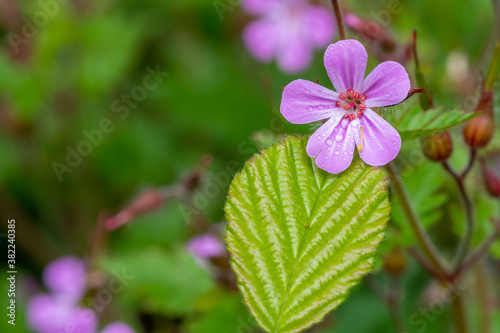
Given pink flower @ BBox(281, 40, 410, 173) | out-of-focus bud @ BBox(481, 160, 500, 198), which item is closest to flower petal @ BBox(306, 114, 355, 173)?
pink flower @ BBox(281, 40, 410, 173)

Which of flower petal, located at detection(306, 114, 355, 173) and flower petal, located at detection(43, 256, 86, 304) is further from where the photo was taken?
→ flower petal, located at detection(43, 256, 86, 304)

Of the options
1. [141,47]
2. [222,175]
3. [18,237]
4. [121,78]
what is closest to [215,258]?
[222,175]

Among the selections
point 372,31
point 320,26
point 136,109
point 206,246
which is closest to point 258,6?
point 320,26

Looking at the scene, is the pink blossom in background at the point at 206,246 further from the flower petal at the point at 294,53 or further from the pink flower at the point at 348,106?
the flower petal at the point at 294,53

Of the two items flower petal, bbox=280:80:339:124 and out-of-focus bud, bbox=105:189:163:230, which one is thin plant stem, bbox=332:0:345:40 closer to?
flower petal, bbox=280:80:339:124

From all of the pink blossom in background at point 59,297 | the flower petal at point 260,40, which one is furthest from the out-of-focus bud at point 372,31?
the flower petal at point 260,40

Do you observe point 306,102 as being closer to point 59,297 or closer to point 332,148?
point 332,148
